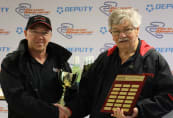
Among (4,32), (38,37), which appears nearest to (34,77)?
(38,37)

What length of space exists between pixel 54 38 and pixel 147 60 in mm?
2419

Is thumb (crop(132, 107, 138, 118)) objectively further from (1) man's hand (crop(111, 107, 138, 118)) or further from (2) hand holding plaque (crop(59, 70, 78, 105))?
(2) hand holding plaque (crop(59, 70, 78, 105))

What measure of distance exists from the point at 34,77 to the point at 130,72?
2.09 feet

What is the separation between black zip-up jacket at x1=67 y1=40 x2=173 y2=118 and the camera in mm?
1358

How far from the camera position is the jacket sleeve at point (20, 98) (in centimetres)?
153

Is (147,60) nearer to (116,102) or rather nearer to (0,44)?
(116,102)

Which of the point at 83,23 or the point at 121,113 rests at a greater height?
the point at 83,23

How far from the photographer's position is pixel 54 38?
3.67 metres

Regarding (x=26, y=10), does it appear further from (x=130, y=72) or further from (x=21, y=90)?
(x=130, y=72)

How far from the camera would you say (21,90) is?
5.05 ft

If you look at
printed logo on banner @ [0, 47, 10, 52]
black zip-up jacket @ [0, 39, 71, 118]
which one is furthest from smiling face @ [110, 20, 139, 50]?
printed logo on banner @ [0, 47, 10, 52]

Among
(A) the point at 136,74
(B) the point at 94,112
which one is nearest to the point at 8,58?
(B) the point at 94,112

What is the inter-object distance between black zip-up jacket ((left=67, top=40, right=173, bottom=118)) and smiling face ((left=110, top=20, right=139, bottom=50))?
0.06 meters

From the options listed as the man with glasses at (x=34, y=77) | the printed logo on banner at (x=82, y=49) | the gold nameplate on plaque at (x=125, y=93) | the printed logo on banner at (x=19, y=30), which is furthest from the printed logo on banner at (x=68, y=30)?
the gold nameplate on plaque at (x=125, y=93)
